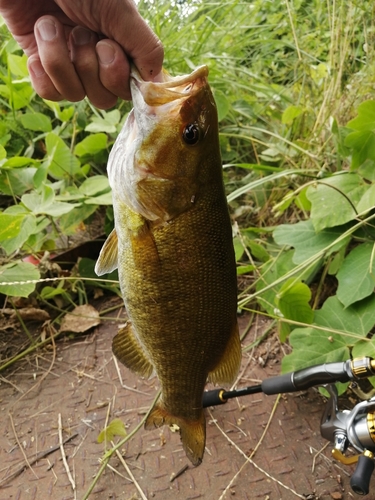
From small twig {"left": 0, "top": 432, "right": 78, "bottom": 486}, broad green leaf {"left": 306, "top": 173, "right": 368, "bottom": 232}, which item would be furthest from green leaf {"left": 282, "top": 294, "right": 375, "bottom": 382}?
small twig {"left": 0, "top": 432, "right": 78, "bottom": 486}

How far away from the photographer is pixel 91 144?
2467 mm

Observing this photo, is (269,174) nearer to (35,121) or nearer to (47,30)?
(35,121)

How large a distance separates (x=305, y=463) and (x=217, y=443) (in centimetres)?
34

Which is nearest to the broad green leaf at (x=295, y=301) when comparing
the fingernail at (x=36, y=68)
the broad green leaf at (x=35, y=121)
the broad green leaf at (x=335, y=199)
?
the broad green leaf at (x=335, y=199)

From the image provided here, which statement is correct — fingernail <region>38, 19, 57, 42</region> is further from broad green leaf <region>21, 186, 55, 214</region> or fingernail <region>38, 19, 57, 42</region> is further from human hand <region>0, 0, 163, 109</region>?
broad green leaf <region>21, 186, 55, 214</region>

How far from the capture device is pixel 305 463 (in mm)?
1623

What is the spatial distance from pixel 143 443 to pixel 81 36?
1.49 m

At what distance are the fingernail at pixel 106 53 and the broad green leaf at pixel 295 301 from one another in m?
1.04

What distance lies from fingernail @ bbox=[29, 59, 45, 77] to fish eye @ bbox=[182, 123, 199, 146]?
1.84 ft

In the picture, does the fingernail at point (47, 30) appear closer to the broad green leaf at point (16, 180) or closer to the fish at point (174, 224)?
the fish at point (174, 224)

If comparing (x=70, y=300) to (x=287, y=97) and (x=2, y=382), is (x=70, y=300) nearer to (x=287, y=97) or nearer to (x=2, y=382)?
(x=2, y=382)

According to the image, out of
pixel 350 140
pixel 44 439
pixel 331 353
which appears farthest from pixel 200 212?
pixel 44 439

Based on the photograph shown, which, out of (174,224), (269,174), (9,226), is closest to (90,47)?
(174,224)

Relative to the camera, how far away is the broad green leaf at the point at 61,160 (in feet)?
7.31
